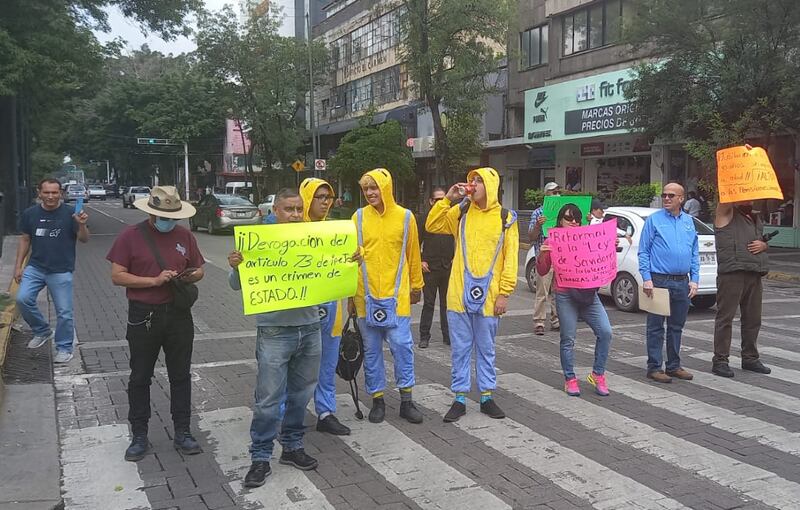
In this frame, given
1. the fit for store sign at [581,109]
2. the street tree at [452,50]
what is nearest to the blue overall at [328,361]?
the fit for store sign at [581,109]

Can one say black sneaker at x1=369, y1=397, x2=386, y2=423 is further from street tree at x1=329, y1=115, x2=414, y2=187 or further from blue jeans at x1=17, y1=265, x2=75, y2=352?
street tree at x1=329, y1=115, x2=414, y2=187

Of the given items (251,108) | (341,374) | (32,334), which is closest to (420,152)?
(251,108)

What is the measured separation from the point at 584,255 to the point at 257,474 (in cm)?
340

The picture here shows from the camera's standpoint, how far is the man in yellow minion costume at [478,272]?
542 centimetres

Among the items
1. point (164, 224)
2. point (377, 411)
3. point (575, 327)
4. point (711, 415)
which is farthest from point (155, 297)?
point (711, 415)

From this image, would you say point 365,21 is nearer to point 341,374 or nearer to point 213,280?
point 213,280

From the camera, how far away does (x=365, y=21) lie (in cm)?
4278

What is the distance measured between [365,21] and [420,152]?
11534 millimetres

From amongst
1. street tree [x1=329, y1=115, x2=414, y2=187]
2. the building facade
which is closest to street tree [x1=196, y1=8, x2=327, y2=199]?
street tree [x1=329, y1=115, x2=414, y2=187]

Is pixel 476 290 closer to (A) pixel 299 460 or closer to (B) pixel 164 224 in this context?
(A) pixel 299 460

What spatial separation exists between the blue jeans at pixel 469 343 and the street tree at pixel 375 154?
22.9 metres

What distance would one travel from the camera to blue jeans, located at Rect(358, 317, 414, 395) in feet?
17.6

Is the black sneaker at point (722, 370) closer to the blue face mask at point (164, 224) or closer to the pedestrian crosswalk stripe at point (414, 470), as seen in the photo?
the pedestrian crosswalk stripe at point (414, 470)

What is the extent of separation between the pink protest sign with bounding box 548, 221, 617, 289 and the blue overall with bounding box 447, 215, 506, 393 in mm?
995
